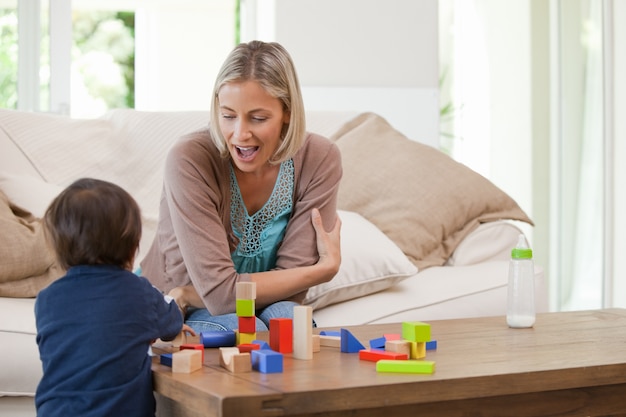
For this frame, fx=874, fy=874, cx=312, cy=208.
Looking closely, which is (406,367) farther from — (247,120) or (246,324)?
(247,120)

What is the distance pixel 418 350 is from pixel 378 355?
8 cm

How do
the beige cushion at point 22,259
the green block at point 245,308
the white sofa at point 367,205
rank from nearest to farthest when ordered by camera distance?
1. the green block at point 245,308
2. the beige cushion at point 22,259
3. the white sofa at point 367,205

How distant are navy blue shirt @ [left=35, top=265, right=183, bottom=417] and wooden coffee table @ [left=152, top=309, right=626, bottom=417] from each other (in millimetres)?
42

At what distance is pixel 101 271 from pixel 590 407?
2.44 ft

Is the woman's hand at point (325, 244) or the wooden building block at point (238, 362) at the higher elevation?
the woman's hand at point (325, 244)

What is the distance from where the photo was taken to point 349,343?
138 cm

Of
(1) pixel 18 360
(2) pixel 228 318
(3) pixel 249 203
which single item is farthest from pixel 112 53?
(2) pixel 228 318

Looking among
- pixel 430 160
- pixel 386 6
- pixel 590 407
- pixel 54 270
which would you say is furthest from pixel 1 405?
pixel 386 6

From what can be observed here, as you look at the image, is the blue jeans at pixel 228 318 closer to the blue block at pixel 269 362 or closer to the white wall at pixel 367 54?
the blue block at pixel 269 362

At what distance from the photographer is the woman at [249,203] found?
1.79 meters

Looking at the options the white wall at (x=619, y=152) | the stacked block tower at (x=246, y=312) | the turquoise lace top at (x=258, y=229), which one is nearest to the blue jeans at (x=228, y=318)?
the turquoise lace top at (x=258, y=229)

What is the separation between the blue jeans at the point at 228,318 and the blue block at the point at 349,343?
367 mm

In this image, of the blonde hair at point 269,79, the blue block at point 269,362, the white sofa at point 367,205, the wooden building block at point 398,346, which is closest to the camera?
the blue block at point 269,362

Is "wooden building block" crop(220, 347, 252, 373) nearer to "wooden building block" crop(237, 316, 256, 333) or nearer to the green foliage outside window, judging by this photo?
"wooden building block" crop(237, 316, 256, 333)
